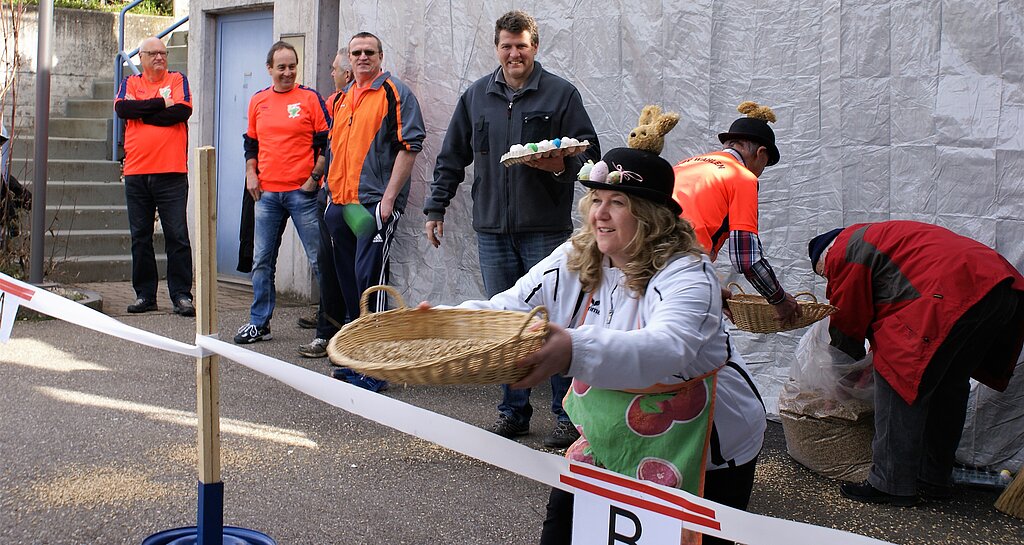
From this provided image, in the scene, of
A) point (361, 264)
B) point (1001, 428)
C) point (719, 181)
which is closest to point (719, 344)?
point (719, 181)

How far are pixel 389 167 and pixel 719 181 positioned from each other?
10.2 ft

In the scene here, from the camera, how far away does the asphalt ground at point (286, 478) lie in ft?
14.2

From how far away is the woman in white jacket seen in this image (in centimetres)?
269

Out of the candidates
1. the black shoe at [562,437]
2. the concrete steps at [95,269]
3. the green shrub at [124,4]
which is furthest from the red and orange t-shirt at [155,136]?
the green shrub at [124,4]

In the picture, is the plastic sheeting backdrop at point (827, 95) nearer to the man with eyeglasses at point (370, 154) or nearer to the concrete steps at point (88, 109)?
the man with eyeglasses at point (370, 154)

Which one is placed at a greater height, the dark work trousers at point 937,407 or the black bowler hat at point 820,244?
the black bowler hat at point 820,244

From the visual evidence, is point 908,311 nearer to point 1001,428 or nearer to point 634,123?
point 1001,428

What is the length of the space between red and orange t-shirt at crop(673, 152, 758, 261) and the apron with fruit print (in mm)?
1722

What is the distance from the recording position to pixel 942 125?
5.31m

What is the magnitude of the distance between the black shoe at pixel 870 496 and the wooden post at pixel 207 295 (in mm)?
2928

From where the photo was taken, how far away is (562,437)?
543 centimetres

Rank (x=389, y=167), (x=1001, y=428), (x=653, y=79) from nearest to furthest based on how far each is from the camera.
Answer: (x=1001, y=428) < (x=653, y=79) < (x=389, y=167)

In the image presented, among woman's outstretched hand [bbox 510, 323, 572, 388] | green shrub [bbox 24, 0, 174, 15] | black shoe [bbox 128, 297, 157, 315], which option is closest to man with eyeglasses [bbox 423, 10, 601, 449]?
woman's outstretched hand [bbox 510, 323, 572, 388]

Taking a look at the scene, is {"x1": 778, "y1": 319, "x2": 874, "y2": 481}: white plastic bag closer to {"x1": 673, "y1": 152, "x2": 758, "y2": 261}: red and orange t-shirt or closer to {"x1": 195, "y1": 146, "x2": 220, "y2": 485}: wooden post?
{"x1": 673, "y1": 152, "x2": 758, "y2": 261}: red and orange t-shirt
